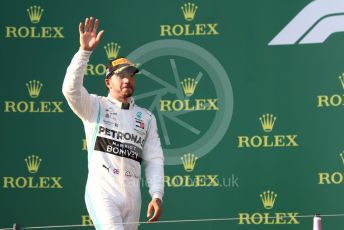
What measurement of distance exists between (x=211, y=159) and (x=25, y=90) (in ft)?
5.44

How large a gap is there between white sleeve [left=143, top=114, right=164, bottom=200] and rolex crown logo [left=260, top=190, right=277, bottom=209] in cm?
192

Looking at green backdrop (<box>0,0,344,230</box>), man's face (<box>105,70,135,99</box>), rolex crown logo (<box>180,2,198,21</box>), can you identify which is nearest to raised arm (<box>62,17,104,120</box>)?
man's face (<box>105,70,135,99</box>)

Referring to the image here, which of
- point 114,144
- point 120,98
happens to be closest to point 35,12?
point 120,98

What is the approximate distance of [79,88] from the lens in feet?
13.0

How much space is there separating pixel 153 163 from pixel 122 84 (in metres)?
0.49

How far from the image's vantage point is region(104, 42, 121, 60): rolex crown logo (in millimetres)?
6188

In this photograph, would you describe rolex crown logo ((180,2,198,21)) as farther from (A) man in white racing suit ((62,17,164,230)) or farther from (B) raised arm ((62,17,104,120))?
(B) raised arm ((62,17,104,120))

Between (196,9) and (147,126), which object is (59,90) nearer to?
(196,9)

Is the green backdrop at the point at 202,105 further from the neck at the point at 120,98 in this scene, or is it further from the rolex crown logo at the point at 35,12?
the neck at the point at 120,98

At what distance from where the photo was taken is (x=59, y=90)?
6160 millimetres

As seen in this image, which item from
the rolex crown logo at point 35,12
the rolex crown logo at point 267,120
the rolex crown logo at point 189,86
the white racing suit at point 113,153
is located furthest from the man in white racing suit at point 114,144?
the rolex crown logo at point 35,12

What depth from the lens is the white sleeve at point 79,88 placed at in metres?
3.88

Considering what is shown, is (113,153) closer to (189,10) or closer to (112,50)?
(112,50)

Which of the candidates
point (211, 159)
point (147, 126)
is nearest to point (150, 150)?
point (147, 126)
